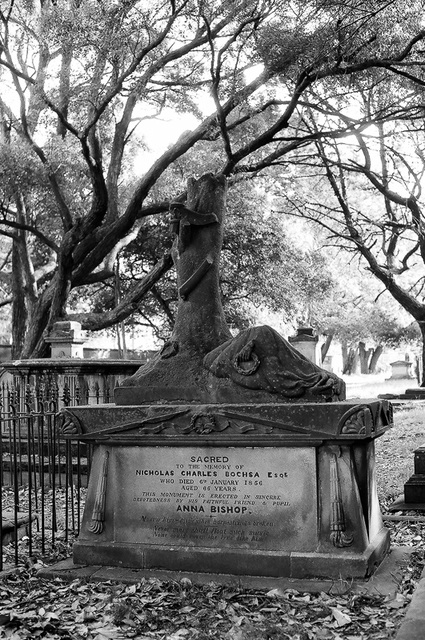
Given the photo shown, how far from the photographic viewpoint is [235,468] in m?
6.44

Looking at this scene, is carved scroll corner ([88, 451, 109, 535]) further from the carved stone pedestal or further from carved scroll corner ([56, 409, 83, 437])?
carved scroll corner ([56, 409, 83, 437])

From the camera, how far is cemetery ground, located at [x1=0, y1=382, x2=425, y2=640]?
16.5ft

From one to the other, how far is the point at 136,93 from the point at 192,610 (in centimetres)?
1515

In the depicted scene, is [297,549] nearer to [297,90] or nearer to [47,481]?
[47,481]

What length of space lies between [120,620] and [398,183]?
22.2 meters

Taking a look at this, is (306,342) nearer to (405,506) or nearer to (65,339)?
(65,339)

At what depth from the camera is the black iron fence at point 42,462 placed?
7.72m

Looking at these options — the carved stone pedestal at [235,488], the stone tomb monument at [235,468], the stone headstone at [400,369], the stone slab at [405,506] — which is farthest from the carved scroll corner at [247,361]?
the stone headstone at [400,369]

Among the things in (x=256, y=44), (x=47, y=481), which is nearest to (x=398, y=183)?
(x=256, y=44)

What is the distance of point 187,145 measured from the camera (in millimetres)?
20359

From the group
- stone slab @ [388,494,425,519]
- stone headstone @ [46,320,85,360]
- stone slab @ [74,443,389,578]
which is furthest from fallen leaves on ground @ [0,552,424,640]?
stone headstone @ [46,320,85,360]

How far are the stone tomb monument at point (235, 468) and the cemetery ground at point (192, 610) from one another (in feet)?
1.13

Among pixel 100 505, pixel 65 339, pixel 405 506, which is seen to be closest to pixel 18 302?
pixel 65 339

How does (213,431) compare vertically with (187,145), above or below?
below
